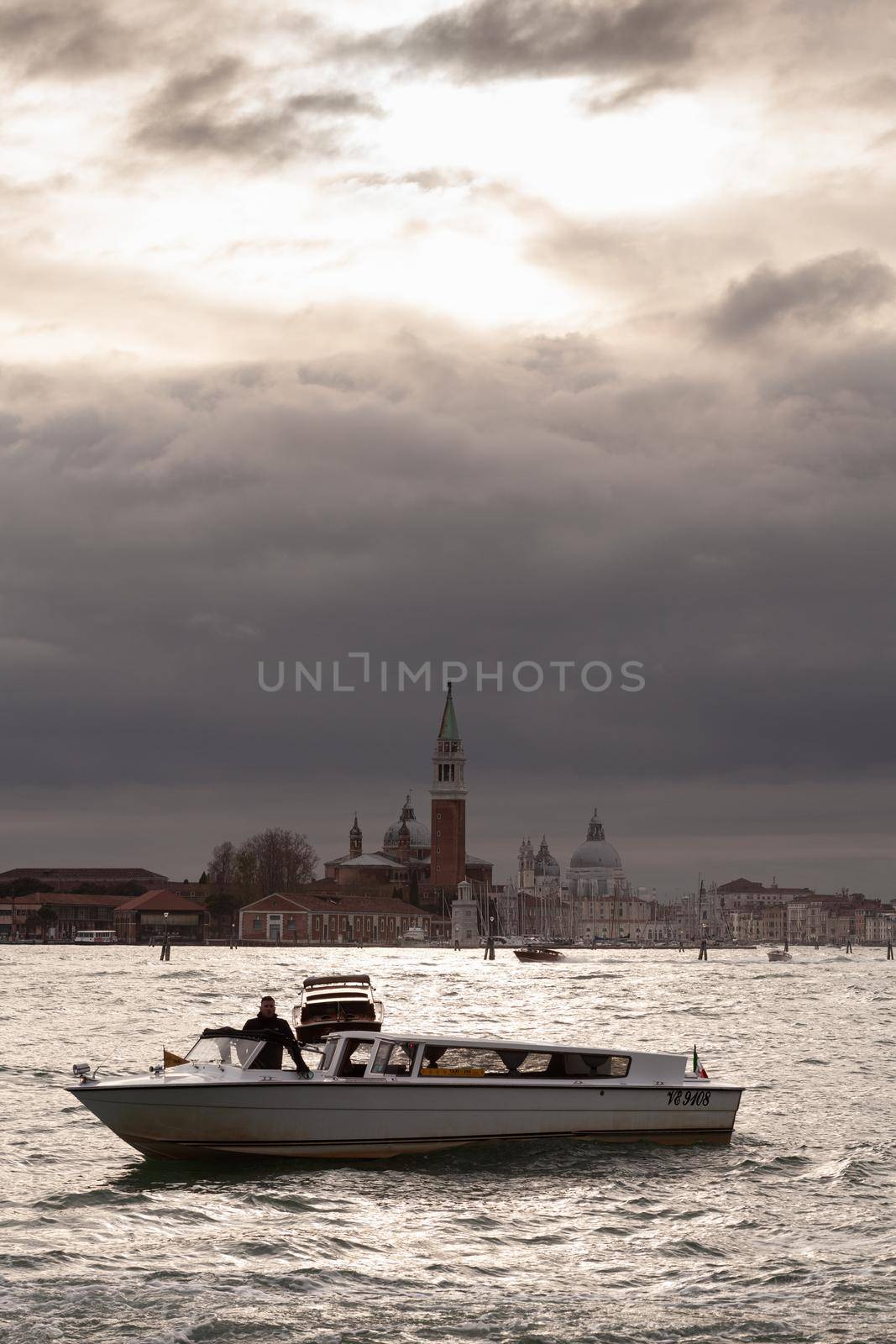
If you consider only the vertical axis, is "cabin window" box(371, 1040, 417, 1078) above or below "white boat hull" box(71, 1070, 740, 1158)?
above

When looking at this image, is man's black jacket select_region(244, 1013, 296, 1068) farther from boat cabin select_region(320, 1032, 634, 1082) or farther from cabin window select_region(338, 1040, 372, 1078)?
cabin window select_region(338, 1040, 372, 1078)

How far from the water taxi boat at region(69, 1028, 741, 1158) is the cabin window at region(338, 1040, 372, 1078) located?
0.02 meters

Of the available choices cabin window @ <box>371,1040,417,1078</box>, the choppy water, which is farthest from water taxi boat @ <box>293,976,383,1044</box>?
cabin window @ <box>371,1040,417,1078</box>

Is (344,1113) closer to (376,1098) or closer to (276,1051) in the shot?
(376,1098)

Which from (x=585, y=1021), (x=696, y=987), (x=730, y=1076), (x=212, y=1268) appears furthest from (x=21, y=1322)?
(x=696, y=987)

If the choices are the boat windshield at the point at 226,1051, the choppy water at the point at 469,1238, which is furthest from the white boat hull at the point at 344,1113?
the boat windshield at the point at 226,1051

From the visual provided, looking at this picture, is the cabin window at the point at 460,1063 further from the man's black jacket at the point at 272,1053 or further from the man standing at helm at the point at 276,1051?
the man's black jacket at the point at 272,1053

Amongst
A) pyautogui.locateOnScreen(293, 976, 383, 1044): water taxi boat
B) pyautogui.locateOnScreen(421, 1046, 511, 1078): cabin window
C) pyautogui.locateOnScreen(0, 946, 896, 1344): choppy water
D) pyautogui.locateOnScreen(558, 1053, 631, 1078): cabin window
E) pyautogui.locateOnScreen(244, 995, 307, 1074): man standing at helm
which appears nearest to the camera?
pyautogui.locateOnScreen(0, 946, 896, 1344): choppy water

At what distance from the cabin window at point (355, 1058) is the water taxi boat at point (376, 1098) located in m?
0.02

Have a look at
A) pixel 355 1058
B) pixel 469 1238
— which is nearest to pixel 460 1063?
pixel 355 1058

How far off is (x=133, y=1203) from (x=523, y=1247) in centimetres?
498

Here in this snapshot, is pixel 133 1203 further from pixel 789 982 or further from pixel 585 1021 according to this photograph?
pixel 789 982

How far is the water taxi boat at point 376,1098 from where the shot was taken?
2081 cm

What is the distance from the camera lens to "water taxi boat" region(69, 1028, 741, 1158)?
68.3 ft
